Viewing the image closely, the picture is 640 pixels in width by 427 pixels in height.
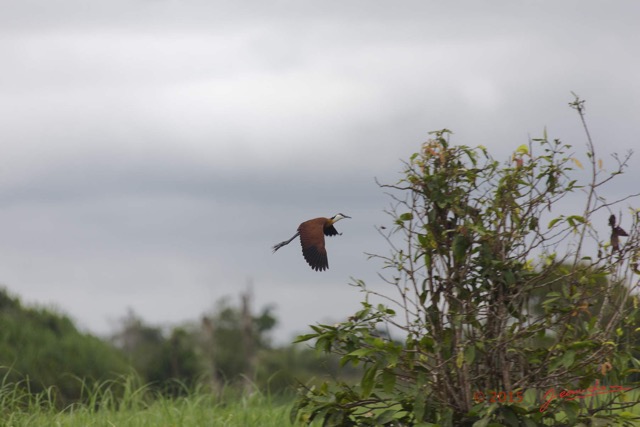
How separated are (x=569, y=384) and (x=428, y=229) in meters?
1.15

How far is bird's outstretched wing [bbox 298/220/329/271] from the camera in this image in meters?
4.47

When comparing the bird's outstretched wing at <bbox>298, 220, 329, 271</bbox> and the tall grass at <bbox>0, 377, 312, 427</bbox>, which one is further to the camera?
the tall grass at <bbox>0, 377, 312, 427</bbox>

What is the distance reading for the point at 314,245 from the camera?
448cm

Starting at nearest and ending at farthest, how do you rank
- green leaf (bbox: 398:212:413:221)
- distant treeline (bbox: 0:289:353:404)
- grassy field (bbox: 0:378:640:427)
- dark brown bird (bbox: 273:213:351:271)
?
dark brown bird (bbox: 273:213:351:271), green leaf (bbox: 398:212:413:221), grassy field (bbox: 0:378:640:427), distant treeline (bbox: 0:289:353:404)

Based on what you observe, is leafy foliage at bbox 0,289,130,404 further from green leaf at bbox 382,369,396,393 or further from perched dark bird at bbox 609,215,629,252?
perched dark bird at bbox 609,215,629,252

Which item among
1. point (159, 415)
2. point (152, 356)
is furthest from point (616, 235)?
point (152, 356)

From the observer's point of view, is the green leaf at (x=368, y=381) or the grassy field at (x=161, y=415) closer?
the green leaf at (x=368, y=381)

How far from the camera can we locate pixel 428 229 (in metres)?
4.80

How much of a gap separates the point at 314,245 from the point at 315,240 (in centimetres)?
3

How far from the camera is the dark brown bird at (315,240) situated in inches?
176

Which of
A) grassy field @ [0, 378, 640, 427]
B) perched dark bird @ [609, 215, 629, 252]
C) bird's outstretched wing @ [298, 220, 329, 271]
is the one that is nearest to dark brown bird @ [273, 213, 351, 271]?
bird's outstretched wing @ [298, 220, 329, 271]

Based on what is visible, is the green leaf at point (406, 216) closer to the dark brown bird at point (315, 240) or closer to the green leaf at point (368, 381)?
the dark brown bird at point (315, 240)

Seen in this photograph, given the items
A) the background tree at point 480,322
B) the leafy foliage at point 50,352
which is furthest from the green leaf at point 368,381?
the leafy foliage at point 50,352

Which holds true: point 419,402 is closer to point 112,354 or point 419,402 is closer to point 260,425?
point 260,425
